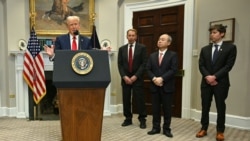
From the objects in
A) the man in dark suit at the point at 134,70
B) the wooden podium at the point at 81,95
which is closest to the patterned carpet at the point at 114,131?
the man in dark suit at the point at 134,70

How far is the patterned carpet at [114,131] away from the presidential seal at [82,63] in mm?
1302

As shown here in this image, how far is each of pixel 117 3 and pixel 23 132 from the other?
2.97 m

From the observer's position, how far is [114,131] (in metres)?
3.54

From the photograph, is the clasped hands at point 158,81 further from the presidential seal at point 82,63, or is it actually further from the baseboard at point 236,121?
the baseboard at point 236,121

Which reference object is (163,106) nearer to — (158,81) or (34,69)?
(158,81)

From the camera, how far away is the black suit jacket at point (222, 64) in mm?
3020

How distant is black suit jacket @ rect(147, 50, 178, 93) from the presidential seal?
1.32 meters

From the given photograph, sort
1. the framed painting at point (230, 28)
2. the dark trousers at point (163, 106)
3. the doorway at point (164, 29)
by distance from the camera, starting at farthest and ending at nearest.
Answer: the doorway at point (164, 29)
the framed painting at point (230, 28)
the dark trousers at point (163, 106)

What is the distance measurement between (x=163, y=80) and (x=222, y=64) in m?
0.77

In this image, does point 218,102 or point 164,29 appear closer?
point 218,102

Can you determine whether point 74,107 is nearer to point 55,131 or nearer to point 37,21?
point 55,131

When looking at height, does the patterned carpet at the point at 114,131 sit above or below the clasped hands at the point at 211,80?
below

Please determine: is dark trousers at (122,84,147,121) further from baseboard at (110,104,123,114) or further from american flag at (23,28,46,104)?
american flag at (23,28,46,104)

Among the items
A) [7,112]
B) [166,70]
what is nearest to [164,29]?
[166,70]
